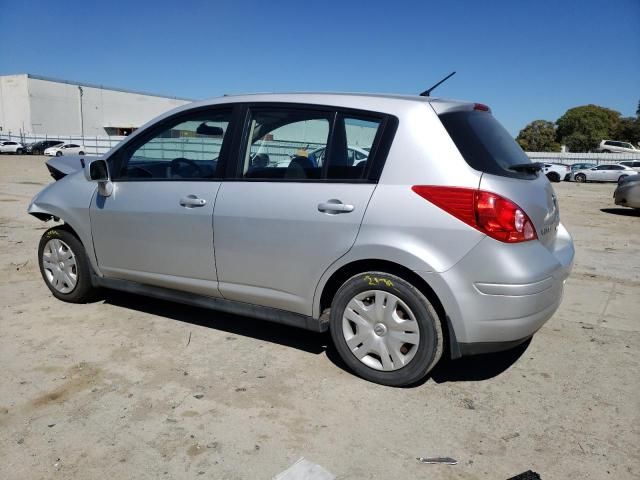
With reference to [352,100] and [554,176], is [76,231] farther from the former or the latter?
[554,176]

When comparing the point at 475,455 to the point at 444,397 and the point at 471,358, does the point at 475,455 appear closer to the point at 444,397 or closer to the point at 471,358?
the point at 444,397

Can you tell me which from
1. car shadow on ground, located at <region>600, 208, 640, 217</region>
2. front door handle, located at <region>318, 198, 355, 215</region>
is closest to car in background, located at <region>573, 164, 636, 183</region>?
car shadow on ground, located at <region>600, 208, 640, 217</region>

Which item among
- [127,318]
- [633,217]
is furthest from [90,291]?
[633,217]

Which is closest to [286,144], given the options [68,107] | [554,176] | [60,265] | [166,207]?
[166,207]

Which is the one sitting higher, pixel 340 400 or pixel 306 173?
pixel 306 173

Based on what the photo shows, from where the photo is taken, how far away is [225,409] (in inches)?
113

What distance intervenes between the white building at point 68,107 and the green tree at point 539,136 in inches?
2146

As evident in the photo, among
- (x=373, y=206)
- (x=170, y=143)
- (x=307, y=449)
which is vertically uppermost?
(x=170, y=143)

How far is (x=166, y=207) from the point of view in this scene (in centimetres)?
374

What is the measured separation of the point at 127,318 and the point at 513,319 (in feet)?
10.0

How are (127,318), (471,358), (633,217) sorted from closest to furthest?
(471,358) → (127,318) → (633,217)

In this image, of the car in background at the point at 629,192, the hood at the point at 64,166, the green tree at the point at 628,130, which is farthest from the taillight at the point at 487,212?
the green tree at the point at 628,130

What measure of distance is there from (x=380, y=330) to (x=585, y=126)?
78.6 m

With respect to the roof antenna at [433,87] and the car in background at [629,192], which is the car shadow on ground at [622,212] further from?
the roof antenna at [433,87]
